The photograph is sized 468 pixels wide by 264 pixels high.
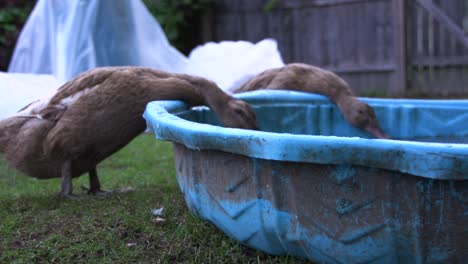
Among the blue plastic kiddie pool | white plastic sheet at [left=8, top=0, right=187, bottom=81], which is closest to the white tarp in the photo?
white plastic sheet at [left=8, top=0, right=187, bottom=81]

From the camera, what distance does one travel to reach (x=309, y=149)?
71.0 inches

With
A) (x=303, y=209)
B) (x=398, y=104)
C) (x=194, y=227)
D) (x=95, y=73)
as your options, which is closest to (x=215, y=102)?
(x=95, y=73)

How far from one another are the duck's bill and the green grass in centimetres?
143

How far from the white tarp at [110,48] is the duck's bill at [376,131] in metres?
2.79

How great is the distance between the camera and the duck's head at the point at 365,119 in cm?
407

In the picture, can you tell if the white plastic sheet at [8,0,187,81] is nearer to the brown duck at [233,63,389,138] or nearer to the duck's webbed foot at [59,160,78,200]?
the brown duck at [233,63,389,138]

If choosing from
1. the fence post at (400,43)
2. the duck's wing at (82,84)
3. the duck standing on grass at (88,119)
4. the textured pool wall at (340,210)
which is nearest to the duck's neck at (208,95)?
the duck standing on grass at (88,119)

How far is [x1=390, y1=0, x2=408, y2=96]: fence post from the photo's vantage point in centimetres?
946

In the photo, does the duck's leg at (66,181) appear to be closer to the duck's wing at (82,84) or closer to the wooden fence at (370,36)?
the duck's wing at (82,84)

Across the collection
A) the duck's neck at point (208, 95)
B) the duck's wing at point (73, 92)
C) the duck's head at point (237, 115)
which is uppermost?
the duck's wing at point (73, 92)

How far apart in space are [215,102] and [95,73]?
2.46 ft

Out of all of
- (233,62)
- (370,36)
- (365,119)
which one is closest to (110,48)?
(233,62)

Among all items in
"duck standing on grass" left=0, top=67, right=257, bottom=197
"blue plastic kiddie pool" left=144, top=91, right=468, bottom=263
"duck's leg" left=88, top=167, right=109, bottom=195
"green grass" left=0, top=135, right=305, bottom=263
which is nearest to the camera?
"blue plastic kiddie pool" left=144, top=91, right=468, bottom=263

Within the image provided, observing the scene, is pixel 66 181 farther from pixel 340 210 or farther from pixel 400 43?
pixel 400 43
